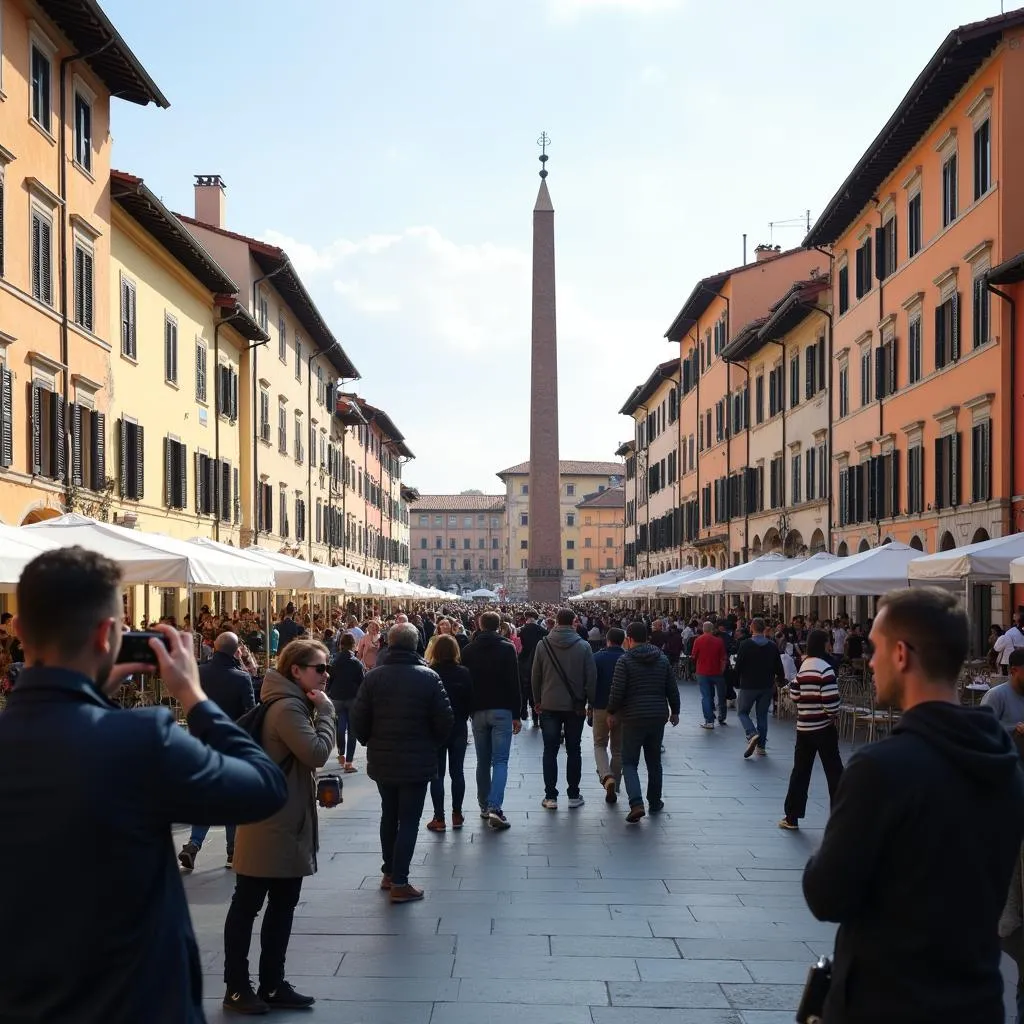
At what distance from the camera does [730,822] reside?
1144 cm

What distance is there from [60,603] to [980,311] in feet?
78.7

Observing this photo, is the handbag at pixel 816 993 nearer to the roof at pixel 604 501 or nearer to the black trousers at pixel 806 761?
the black trousers at pixel 806 761

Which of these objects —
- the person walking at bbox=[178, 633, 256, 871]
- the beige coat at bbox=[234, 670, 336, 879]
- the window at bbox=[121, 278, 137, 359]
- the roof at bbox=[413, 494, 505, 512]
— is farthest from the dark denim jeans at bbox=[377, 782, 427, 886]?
the roof at bbox=[413, 494, 505, 512]

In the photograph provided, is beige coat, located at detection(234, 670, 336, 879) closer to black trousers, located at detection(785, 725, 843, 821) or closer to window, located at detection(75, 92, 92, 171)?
black trousers, located at detection(785, 725, 843, 821)

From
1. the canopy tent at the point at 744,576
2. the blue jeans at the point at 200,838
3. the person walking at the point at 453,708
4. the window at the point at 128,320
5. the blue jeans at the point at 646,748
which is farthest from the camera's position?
the canopy tent at the point at 744,576

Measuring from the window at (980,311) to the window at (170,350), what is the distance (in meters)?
16.1

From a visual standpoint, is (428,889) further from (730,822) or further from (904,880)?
(904,880)

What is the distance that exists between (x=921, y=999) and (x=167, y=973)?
1569 millimetres

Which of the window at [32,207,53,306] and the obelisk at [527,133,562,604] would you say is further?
the obelisk at [527,133,562,604]

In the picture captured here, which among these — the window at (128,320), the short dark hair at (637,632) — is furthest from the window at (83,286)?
the short dark hair at (637,632)

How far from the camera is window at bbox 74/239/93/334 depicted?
22.5 meters

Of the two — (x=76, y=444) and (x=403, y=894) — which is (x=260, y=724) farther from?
(x=76, y=444)

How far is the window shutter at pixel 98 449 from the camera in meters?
23.2

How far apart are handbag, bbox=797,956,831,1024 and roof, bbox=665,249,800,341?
46.9 m
